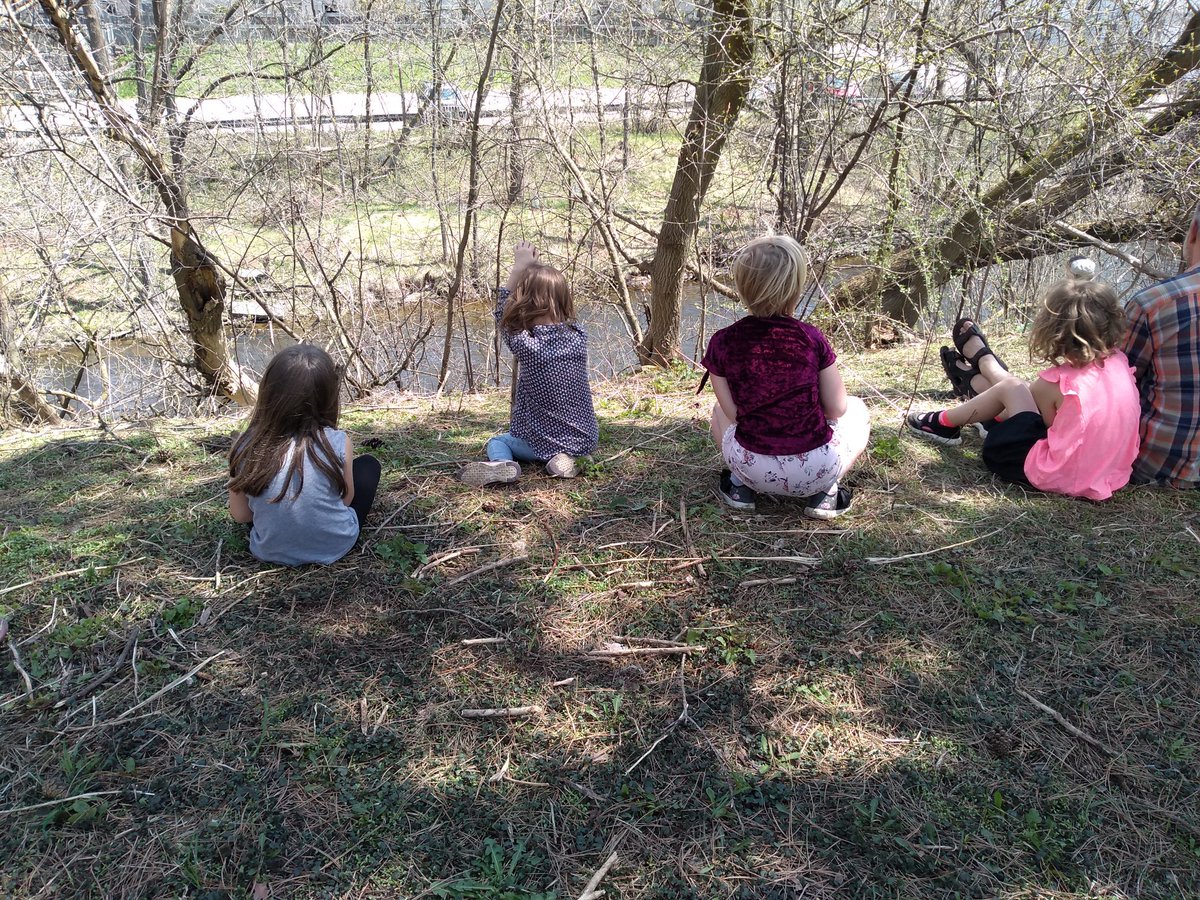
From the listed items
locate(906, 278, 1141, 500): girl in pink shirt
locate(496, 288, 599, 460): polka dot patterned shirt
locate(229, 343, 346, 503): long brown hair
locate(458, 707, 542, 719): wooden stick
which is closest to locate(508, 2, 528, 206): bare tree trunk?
locate(496, 288, 599, 460): polka dot patterned shirt

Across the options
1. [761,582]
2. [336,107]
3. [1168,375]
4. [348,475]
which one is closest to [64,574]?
[348,475]

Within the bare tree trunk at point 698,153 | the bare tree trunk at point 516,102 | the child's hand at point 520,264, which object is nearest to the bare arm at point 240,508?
the child's hand at point 520,264

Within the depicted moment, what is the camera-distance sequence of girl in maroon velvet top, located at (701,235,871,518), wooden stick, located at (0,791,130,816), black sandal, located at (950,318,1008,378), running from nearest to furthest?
1. wooden stick, located at (0,791,130,816)
2. girl in maroon velvet top, located at (701,235,871,518)
3. black sandal, located at (950,318,1008,378)

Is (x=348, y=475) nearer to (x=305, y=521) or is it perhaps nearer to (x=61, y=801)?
(x=305, y=521)

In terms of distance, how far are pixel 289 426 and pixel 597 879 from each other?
6.23 feet

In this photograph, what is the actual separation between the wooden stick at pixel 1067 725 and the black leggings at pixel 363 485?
241 cm

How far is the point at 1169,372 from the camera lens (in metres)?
3.33

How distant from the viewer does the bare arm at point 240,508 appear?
2.92 metres

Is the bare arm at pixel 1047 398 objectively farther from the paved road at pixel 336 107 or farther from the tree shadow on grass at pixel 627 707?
the paved road at pixel 336 107

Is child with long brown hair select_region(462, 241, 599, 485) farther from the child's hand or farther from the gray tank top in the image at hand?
the gray tank top

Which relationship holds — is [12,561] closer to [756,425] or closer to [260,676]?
[260,676]

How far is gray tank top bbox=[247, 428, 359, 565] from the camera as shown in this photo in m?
2.83

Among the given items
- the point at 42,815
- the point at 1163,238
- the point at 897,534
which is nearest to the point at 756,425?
the point at 897,534

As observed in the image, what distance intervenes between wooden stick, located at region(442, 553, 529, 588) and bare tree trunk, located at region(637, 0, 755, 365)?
3.88 m
